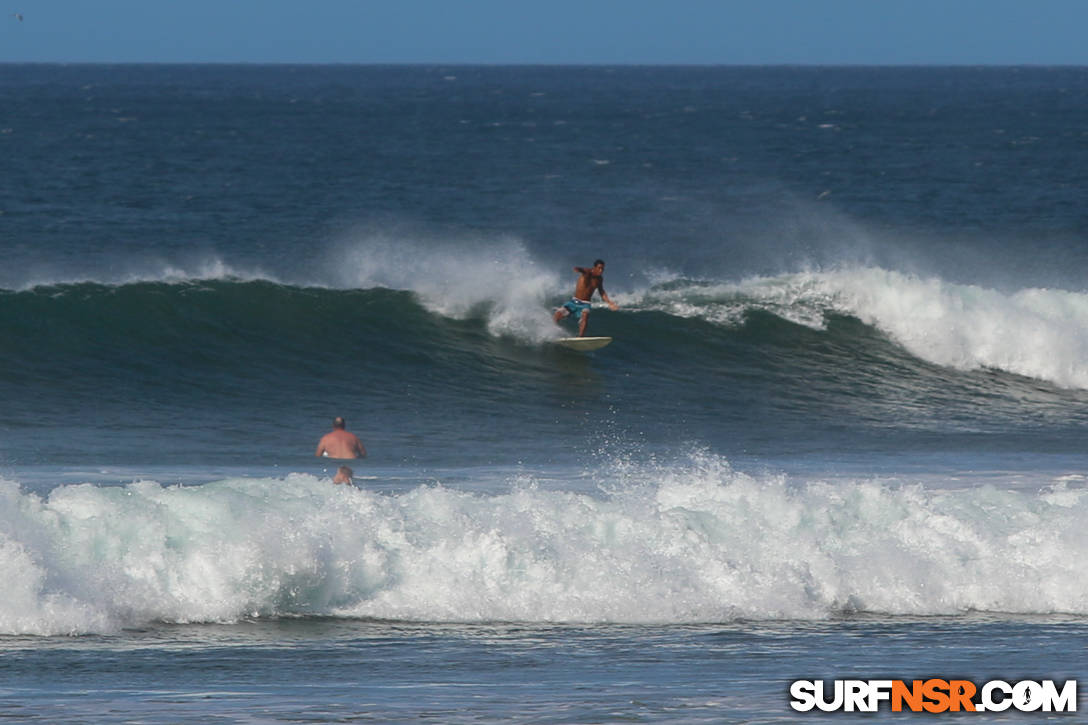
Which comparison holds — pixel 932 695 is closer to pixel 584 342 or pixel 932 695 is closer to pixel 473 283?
pixel 584 342

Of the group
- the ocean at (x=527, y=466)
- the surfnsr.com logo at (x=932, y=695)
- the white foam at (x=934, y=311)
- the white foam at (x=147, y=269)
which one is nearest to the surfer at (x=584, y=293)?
the ocean at (x=527, y=466)

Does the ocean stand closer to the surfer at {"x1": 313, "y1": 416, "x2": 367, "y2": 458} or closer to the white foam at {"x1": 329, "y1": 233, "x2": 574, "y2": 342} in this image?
the white foam at {"x1": 329, "y1": 233, "x2": 574, "y2": 342}

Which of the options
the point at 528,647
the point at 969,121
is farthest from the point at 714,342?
the point at 969,121

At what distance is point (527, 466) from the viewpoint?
52.7 feet

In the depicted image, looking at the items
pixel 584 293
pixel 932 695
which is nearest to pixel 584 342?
pixel 584 293

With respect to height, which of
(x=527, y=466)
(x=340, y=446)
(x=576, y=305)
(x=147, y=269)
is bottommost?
(x=527, y=466)

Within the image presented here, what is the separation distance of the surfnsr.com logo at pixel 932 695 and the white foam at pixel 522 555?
237cm

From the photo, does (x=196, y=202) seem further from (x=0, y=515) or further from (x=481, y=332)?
(x=0, y=515)

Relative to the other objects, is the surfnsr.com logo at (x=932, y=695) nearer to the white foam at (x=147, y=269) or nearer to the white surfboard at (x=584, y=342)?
the white surfboard at (x=584, y=342)

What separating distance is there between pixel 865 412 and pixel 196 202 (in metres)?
29.0

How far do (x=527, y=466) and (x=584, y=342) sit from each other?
5581 mm

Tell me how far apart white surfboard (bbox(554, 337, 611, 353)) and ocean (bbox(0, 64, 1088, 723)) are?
0.26 meters

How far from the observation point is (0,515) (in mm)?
11070

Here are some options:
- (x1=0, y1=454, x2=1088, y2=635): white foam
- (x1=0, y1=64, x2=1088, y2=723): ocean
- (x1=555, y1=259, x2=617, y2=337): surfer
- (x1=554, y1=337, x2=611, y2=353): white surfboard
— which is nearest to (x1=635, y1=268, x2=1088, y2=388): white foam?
(x1=0, y1=64, x2=1088, y2=723): ocean
